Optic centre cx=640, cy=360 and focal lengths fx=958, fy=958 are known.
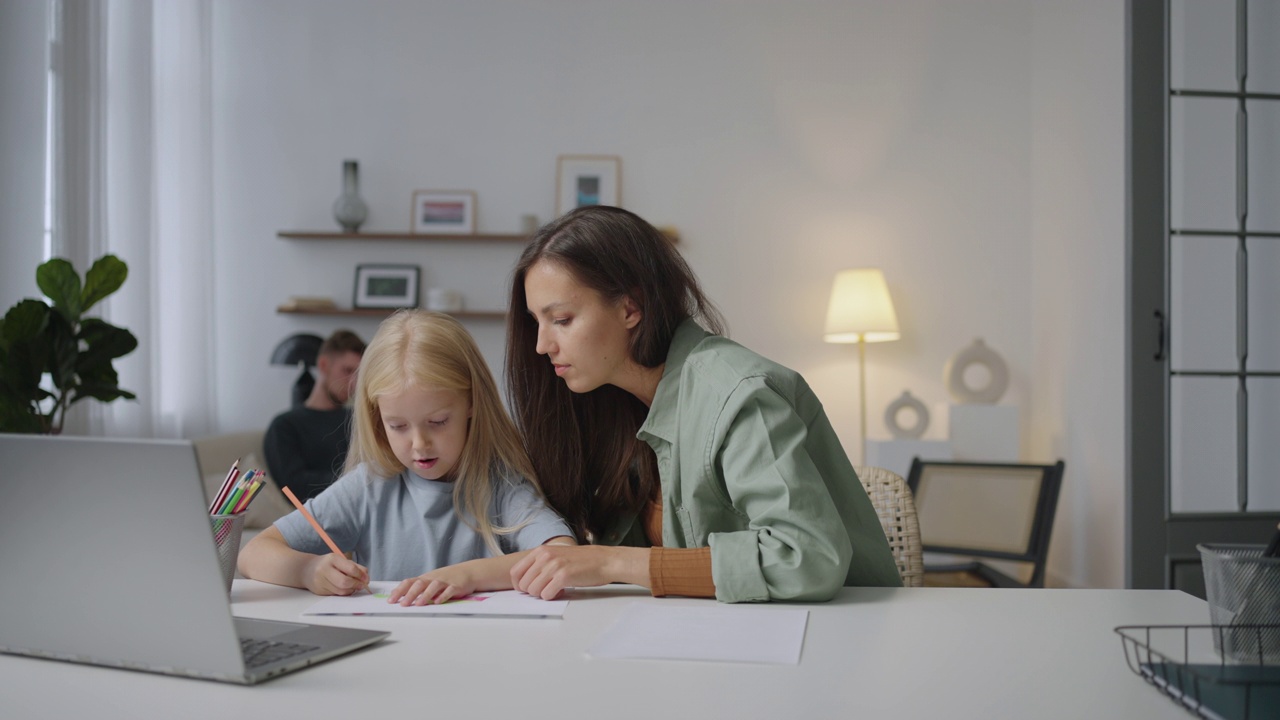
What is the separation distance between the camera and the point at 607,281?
1383 mm

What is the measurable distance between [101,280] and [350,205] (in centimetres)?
181

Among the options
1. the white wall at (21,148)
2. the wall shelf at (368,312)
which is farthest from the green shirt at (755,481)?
the wall shelf at (368,312)

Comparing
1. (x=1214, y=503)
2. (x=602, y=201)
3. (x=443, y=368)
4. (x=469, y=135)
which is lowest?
(x=1214, y=503)

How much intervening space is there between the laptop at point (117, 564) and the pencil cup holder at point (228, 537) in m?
0.27

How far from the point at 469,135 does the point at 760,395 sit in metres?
3.60

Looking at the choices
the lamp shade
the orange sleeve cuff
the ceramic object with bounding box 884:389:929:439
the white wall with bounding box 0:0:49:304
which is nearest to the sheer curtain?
the white wall with bounding box 0:0:49:304

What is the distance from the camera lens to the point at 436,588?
111 centimetres

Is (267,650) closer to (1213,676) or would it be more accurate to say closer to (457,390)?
(457,390)

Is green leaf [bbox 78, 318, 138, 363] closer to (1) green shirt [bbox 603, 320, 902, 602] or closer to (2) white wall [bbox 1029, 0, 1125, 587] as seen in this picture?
(1) green shirt [bbox 603, 320, 902, 602]

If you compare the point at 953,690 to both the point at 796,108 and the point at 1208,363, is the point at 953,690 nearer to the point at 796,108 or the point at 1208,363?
the point at 1208,363

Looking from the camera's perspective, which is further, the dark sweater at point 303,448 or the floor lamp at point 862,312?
the floor lamp at point 862,312

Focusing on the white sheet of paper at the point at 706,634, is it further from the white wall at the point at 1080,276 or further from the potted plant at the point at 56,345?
the white wall at the point at 1080,276

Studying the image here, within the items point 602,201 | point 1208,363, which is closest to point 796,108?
point 602,201

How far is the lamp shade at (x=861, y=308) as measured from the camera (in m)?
4.12
